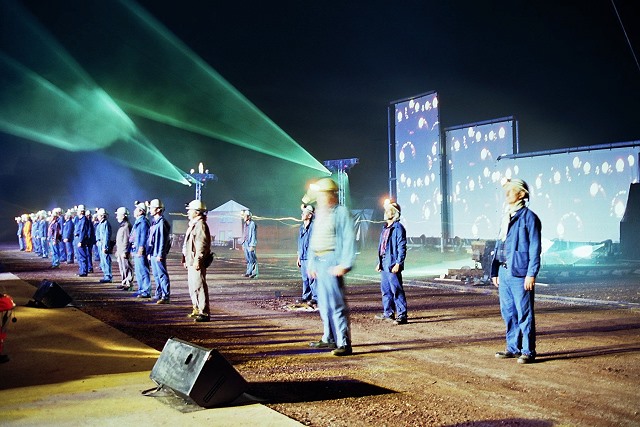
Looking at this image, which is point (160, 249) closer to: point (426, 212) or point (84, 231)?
point (84, 231)

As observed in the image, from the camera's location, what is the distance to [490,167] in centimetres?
2462

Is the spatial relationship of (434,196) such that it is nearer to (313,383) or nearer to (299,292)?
(299,292)

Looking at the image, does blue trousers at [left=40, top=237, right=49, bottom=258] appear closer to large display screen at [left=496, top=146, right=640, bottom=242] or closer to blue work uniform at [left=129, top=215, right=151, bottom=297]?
blue work uniform at [left=129, top=215, right=151, bottom=297]

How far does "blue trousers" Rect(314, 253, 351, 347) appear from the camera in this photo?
21.0ft

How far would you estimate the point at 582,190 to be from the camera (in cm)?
2092

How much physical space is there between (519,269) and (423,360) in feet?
4.73

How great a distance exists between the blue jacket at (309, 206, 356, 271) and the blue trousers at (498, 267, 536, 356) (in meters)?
1.68

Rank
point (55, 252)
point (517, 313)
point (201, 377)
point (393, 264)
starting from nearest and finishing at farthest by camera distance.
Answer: point (201, 377) → point (517, 313) → point (393, 264) → point (55, 252)

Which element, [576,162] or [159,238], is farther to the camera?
[576,162]

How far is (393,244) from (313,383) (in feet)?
13.0

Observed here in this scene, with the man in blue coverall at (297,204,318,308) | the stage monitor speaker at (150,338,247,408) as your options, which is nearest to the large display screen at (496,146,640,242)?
the man in blue coverall at (297,204,318,308)

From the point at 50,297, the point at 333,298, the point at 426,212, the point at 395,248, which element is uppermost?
the point at 426,212

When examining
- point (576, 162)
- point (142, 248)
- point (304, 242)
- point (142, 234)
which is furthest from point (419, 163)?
point (142, 248)

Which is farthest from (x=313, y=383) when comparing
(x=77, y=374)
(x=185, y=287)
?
(x=185, y=287)
